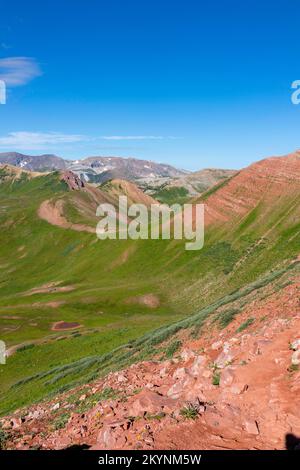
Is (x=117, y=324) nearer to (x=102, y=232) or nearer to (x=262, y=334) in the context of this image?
(x=262, y=334)

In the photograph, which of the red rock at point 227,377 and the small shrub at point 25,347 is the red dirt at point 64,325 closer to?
the small shrub at point 25,347

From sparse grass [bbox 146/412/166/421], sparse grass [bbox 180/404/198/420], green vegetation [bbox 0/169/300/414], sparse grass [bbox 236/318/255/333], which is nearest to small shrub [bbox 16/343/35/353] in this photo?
green vegetation [bbox 0/169/300/414]

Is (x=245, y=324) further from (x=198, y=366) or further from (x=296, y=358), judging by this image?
(x=296, y=358)

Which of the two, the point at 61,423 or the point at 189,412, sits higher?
the point at 189,412

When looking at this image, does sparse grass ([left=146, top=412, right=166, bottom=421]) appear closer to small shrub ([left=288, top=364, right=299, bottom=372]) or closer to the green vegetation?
small shrub ([left=288, top=364, right=299, bottom=372])

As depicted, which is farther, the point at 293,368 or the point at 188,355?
the point at 188,355

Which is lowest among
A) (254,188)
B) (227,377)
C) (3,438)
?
(3,438)

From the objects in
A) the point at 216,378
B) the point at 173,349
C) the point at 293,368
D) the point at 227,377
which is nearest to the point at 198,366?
the point at 216,378
